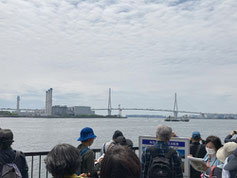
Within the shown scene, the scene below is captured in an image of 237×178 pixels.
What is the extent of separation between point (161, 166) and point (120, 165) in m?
1.89

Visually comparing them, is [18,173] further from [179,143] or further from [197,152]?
[197,152]

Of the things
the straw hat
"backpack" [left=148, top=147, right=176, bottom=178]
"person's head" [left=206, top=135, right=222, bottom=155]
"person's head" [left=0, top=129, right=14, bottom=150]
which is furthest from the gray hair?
"person's head" [left=0, top=129, right=14, bottom=150]

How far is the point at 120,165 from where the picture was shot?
6.15ft

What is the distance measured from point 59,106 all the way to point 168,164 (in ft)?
474

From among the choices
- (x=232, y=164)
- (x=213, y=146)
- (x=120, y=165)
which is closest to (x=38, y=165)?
(x=213, y=146)

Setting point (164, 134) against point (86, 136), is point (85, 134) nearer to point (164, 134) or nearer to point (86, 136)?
point (86, 136)

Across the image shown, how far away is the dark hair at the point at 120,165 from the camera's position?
73.5 inches

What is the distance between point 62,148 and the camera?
2.32 m

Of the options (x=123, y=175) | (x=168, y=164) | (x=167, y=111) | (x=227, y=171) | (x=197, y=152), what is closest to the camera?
(x=123, y=175)

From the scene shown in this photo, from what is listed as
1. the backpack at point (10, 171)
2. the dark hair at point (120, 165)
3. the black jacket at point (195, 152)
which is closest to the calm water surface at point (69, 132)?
the backpack at point (10, 171)

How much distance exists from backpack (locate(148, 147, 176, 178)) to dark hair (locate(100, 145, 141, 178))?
5.84 feet

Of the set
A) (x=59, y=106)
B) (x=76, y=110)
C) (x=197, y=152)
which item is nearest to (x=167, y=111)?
(x=76, y=110)

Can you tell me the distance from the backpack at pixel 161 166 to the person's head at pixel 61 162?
5.22 feet

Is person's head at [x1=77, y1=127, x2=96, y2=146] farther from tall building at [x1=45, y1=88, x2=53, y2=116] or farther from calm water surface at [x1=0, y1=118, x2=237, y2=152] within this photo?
tall building at [x1=45, y1=88, x2=53, y2=116]
